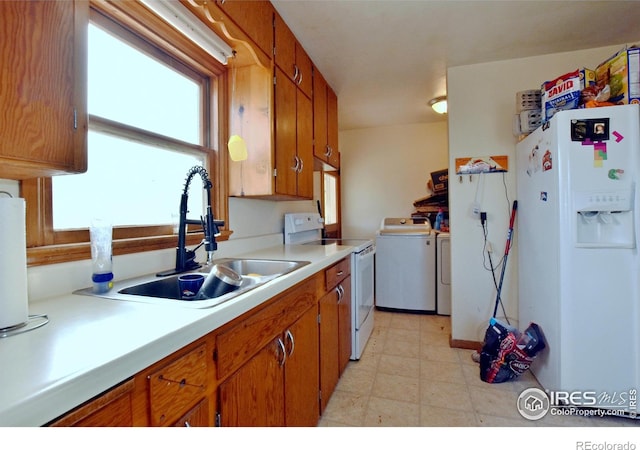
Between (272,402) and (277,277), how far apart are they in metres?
0.45

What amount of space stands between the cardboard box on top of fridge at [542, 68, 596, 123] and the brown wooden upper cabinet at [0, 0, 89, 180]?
2.29 meters

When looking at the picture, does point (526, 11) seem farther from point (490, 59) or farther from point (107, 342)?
point (107, 342)

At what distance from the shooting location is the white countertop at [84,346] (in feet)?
1.45

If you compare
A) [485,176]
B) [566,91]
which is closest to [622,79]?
[566,91]

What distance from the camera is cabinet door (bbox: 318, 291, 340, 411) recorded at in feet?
5.43

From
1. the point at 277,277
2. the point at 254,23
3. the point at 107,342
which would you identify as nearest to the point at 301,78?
the point at 254,23

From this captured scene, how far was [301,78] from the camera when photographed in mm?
2191

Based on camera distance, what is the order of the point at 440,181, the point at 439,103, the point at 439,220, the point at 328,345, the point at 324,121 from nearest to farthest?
the point at 328,345 < the point at 324,121 < the point at 439,103 < the point at 439,220 < the point at 440,181

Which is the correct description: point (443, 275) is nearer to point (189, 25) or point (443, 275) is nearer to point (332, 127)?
point (332, 127)

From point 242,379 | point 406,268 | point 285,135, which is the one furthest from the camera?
point 406,268

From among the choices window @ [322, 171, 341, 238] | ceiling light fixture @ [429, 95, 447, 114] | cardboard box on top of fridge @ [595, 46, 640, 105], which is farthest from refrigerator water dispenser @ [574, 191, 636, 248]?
window @ [322, 171, 341, 238]

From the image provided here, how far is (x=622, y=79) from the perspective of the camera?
1.65m

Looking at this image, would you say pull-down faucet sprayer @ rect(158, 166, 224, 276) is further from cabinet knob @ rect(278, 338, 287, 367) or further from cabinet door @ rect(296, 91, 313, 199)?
cabinet door @ rect(296, 91, 313, 199)

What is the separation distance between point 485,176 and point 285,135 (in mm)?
1667
